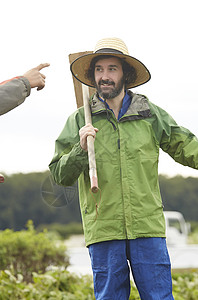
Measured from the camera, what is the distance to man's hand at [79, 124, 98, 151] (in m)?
3.58

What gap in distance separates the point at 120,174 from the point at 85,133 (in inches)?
15.3

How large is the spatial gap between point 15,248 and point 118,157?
438 cm

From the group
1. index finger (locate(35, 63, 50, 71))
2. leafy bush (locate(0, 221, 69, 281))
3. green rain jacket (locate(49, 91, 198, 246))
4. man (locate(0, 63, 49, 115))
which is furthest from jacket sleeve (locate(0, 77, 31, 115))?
leafy bush (locate(0, 221, 69, 281))

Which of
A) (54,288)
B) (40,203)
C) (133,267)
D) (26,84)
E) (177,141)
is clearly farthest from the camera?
(40,203)

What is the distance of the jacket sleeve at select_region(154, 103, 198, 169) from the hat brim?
0.27m

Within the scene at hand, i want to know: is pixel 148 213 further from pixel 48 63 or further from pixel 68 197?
pixel 48 63

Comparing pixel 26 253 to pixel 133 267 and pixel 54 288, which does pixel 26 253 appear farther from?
pixel 133 267

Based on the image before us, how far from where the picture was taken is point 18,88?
126 inches

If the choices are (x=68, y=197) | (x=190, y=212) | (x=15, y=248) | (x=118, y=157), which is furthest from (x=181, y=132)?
(x=190, y=212)

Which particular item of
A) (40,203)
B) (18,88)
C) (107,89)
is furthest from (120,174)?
(40,203)

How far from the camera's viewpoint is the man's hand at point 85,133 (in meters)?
3.58

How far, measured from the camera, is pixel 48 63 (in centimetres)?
357

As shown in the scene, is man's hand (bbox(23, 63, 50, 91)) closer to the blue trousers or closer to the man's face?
the man's face

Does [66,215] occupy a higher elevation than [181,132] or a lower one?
lower
